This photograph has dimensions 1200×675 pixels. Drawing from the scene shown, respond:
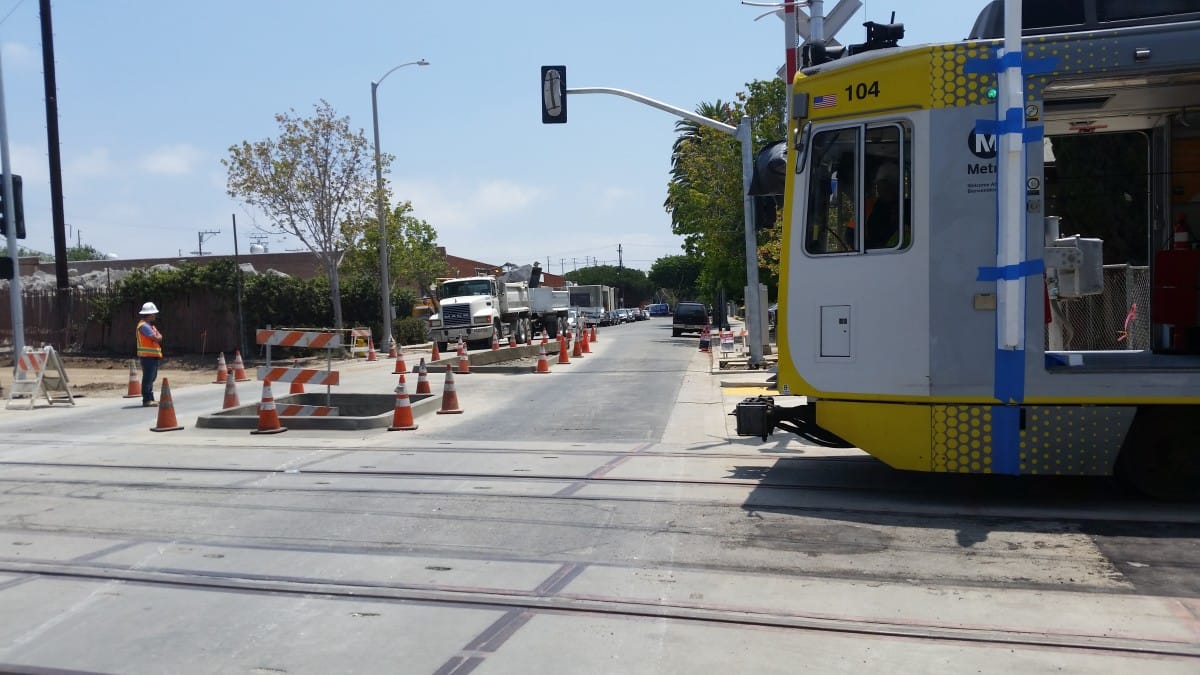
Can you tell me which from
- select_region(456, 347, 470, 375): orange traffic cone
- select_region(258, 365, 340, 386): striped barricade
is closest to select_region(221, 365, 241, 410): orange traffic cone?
select_region(258, 365, 340, 386): striped barricade

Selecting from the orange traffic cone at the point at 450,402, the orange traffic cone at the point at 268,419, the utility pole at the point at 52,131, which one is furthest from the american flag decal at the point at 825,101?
the utility pole at the point at 52,131

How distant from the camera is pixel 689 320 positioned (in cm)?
4984

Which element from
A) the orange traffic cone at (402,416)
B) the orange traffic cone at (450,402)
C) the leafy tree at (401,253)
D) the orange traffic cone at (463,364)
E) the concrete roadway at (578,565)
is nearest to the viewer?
the concrete roadway at (578,565)

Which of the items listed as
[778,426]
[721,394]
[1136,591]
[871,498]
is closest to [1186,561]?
[1136,591]

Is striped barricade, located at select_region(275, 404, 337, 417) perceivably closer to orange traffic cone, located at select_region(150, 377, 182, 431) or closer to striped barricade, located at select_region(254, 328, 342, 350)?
striped barricade, located at select_region(254, 328, 342, 350)

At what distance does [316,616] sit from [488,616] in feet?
3.25

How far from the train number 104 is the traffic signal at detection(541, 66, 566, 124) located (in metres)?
13.3

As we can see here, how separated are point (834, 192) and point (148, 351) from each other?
13.4m

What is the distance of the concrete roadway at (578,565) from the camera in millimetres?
4992

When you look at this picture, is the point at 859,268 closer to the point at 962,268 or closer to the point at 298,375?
the point at 962,268

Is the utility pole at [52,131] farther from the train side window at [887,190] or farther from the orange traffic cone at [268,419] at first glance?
the train side window at [887,190]

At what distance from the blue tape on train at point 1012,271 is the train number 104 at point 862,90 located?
163cm

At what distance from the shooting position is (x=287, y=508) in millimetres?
8453

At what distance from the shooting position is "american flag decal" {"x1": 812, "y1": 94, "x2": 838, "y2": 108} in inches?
315
